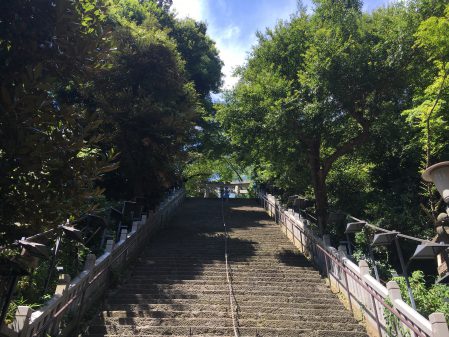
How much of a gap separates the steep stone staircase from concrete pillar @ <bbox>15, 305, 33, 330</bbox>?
201cm

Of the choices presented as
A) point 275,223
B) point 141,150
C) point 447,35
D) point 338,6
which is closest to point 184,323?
point 141,150

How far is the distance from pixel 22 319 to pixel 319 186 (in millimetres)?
10620

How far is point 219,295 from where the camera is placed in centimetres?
948

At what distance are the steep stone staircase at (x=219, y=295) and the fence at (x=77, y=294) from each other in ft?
1.25

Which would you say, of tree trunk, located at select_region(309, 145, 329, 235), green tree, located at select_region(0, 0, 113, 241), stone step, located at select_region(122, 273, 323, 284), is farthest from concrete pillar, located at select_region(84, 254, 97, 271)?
tree trunk, located at select_region(309, 145, 329, 235)

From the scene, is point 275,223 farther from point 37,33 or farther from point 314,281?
point 37,33

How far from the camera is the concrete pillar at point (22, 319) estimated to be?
5547 millimetres

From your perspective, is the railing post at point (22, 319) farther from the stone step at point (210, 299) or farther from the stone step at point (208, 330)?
the stone step at point (210, 299)

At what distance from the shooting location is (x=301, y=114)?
12.6 metres

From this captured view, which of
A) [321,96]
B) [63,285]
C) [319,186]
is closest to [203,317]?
[63,285]

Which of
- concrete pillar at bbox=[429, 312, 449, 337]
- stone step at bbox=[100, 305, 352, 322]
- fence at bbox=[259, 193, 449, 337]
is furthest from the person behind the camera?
stone step at bbox=[100, 305, 352, 322]

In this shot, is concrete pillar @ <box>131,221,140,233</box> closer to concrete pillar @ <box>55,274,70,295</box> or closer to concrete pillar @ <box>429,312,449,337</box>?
concrete pillar @ <box>55,274,70,295</box>

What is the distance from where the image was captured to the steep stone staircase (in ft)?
25.8

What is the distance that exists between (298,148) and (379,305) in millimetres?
7004
